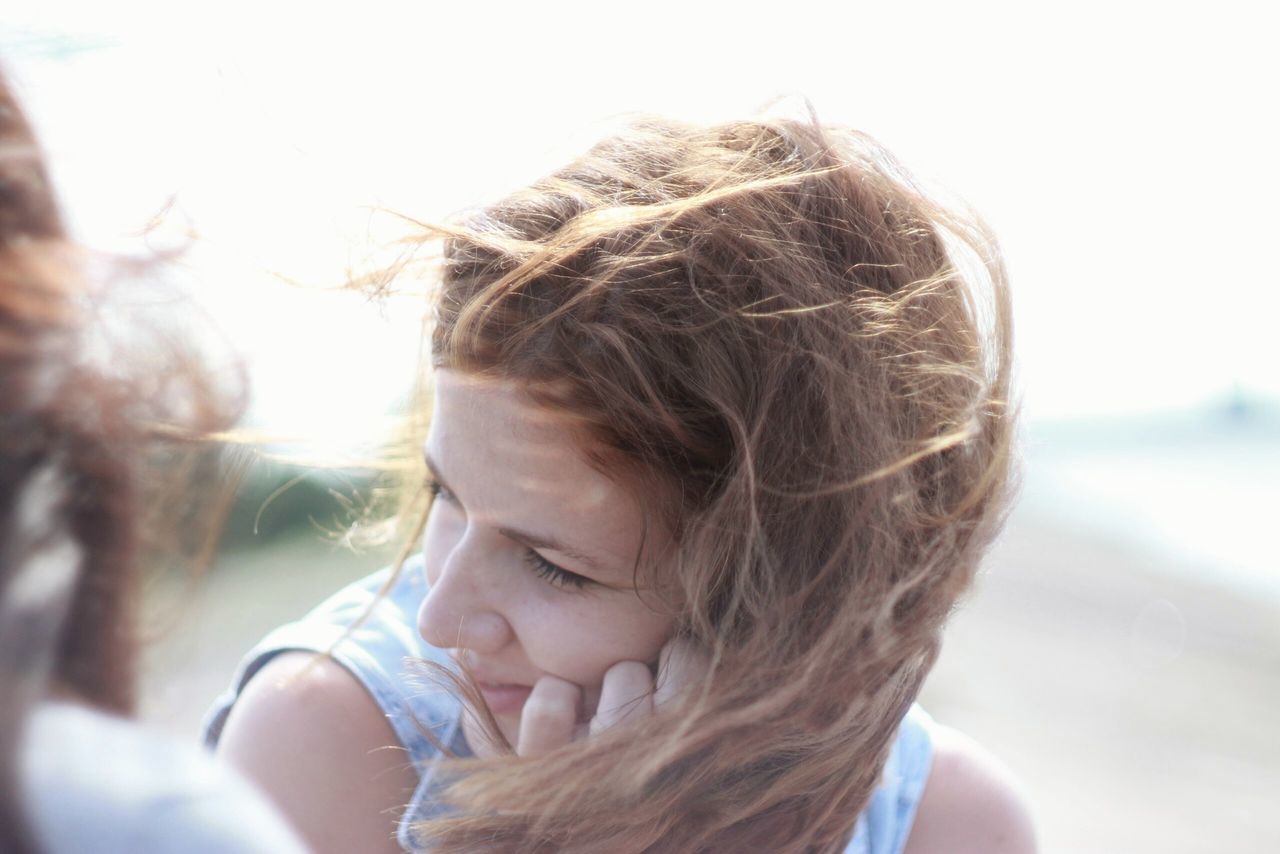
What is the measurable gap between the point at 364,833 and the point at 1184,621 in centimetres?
318

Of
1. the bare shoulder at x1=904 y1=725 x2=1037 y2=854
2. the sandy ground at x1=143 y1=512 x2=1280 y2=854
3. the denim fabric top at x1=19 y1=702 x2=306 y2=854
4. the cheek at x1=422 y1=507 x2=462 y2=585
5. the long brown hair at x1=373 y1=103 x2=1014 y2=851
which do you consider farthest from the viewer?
the sandy ground at x1=143 y1=512 x2=1280 y2=854

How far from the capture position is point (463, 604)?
1.06 m

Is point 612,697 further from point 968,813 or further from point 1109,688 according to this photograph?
point 1109,688

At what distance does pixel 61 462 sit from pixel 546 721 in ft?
Answer: 2.08

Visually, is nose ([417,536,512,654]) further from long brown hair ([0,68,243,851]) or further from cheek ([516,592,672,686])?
long brown hair ([0,68,243,851])

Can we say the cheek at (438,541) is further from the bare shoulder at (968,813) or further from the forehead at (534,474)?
the bare shoulder at (968,813)

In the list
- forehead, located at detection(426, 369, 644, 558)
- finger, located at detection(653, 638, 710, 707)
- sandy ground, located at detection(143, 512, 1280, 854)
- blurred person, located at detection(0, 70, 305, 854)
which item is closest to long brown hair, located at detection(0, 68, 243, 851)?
blurred person, located at detection(0, 70, 305, 854)

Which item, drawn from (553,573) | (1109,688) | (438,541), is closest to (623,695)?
(553,573)

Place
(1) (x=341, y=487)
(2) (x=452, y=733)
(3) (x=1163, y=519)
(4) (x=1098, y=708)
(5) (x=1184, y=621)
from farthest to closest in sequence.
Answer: (3) (x=1163, y=519), (5) (x=1184, y=621), (4) (x=1098, y=708), (1) (x=341, y=487), (2) (x=452, y=733)

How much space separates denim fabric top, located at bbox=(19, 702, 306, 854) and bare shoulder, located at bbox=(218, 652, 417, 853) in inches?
21.2

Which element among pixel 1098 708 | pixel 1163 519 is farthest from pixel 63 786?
pixel 1163 519

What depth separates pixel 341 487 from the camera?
1.52 m

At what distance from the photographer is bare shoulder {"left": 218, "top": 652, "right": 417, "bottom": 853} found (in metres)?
1.06

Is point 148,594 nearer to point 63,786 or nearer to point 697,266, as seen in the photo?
point 63,786
